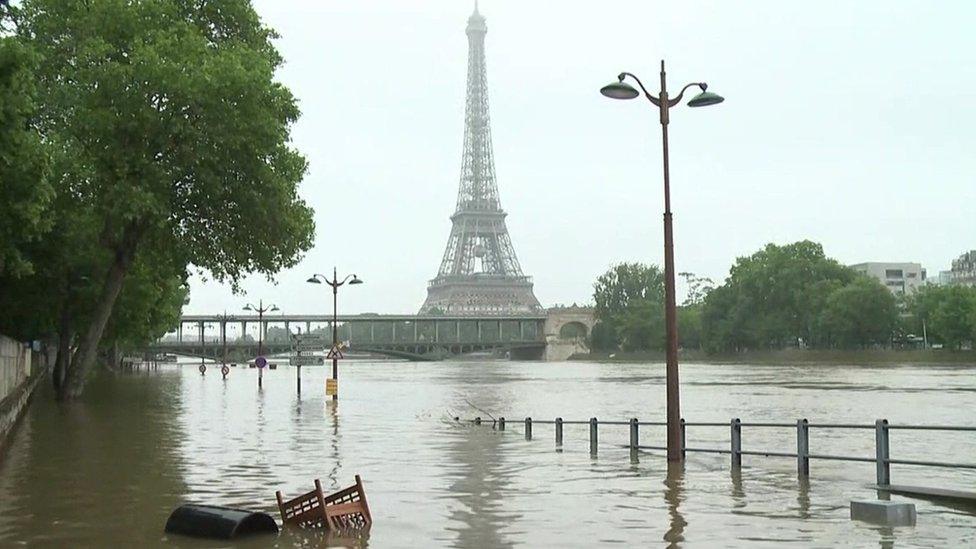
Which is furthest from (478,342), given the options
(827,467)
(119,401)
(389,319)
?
(827,467)

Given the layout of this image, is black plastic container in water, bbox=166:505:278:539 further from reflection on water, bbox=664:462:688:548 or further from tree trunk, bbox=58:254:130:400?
tree trunk, bbox=58:254:130:400

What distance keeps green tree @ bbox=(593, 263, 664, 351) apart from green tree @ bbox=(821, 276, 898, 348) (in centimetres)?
4601

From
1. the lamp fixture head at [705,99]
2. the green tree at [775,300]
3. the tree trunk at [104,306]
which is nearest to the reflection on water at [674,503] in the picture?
the lamp fixture head at [705,99]

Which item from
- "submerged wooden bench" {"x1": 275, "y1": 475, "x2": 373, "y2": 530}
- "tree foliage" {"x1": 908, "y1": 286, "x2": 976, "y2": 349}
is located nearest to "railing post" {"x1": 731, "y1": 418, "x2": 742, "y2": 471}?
"submerged wooden bench" {"x1": 275, "y1": 475, "x2": 373, "y2": 530}

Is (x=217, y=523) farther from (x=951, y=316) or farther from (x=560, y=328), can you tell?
(x=560, y=328)

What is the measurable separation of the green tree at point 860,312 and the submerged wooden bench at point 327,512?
122124mm

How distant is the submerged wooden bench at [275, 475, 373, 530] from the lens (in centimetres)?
1280

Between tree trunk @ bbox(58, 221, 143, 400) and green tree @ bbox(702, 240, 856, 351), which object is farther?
green tree @ bbox(702, 240, 856, 351)

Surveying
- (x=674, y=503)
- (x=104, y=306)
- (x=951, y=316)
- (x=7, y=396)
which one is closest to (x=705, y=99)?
(x=674, y=503)

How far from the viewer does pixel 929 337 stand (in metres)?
141

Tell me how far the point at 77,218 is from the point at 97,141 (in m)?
2.82

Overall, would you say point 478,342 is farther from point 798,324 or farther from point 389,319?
point 798,324

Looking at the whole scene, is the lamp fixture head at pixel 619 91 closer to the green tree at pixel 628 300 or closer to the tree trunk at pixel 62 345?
the tree trunk at pixel 62 345

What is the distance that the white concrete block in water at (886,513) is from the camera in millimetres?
13156
